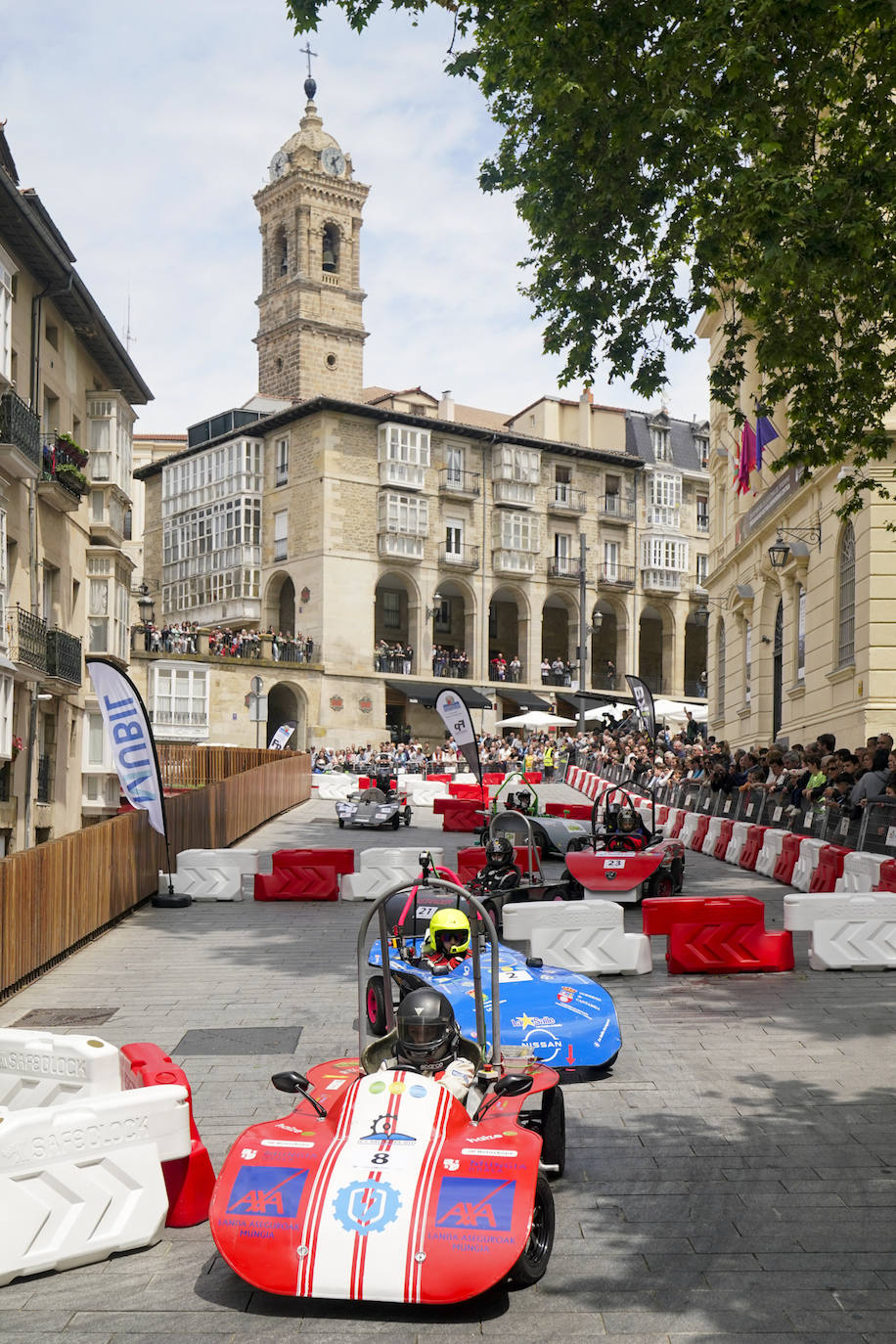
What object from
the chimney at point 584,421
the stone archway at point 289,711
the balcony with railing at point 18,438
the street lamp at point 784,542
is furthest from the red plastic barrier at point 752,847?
the chimney at point 584,421

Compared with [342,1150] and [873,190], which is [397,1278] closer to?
[342,1150]

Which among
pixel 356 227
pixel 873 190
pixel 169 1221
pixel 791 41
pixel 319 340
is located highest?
pixel 356 227

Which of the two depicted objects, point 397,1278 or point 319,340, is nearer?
point 397,1278

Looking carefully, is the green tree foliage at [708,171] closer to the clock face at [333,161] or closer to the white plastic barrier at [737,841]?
the white plastic barrier at [737,841]

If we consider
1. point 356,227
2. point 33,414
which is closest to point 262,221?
point 356,227

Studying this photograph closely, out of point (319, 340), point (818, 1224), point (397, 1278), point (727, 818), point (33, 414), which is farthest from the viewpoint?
point (319, 340)

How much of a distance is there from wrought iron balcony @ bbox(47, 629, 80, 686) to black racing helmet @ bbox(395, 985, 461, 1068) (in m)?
22.0

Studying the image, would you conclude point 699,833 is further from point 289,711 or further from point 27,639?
point 289,711

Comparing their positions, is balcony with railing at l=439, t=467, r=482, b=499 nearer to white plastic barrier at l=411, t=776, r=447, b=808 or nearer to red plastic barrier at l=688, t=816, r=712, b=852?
white plastic barrier at l=411, t=776, r=447, b=808

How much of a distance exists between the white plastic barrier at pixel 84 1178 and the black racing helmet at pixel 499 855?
955 centimetres

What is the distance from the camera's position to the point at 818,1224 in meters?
6.30

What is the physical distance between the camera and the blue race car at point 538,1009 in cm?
891

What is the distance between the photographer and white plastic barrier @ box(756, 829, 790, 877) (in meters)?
19.7

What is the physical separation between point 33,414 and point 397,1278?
2318 cm
